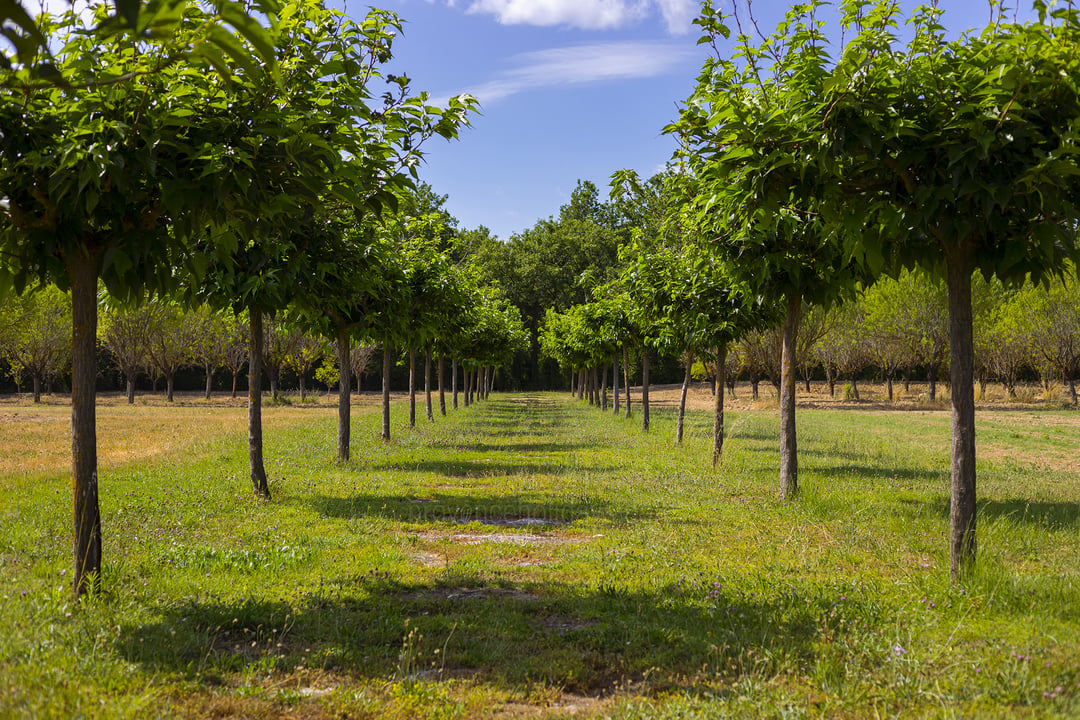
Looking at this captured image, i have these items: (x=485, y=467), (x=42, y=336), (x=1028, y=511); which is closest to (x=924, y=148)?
(x=1028, y=511)

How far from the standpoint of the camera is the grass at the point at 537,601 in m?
3.74

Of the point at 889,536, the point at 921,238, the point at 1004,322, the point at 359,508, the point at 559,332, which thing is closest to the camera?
the point at 921,238

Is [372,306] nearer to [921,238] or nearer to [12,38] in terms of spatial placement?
[921,238]

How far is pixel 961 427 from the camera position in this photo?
18.8 ft

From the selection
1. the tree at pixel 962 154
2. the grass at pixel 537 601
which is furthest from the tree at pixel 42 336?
the tree at pixel 962 154

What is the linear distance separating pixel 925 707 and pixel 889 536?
174 inches

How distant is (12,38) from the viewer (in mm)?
1426

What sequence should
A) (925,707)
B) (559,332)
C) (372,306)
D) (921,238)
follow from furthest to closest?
(559,332) → (372,306) → (921,238) → (925,707)

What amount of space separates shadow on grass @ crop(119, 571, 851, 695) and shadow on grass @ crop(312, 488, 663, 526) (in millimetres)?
3034

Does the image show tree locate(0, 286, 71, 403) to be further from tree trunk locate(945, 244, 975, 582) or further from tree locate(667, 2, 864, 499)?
tree trunk locate(945, 244, 975, 582)

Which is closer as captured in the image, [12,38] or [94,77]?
[12,38]

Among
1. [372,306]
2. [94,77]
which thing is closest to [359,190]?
[94,77]

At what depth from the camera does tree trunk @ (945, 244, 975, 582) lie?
223 inches

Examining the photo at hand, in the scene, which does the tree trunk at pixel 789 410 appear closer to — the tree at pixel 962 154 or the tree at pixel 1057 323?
the tree at pixel 962 154
